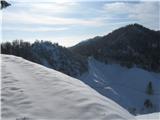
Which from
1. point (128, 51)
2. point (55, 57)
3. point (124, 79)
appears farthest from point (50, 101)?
point (128, 51)

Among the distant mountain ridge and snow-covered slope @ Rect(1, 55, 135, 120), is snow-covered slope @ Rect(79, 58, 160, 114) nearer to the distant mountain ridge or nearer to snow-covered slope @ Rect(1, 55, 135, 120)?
the distant mountain ridge

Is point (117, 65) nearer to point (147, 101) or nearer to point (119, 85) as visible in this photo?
point (119, 85)

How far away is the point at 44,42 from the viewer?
146m

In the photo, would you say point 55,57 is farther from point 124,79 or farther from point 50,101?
point 50,101

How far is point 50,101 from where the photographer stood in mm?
5594

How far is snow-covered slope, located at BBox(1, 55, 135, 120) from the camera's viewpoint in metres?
5.00

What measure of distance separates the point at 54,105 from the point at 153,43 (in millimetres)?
183440

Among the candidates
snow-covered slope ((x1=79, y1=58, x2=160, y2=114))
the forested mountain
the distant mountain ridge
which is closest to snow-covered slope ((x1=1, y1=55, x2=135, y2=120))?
the forested mountain

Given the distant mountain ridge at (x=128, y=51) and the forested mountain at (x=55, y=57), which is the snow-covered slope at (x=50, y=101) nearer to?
the forested mountain at (x=55, y=57)

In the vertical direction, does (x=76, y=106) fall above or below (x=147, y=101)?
above

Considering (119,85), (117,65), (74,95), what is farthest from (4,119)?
(117,65)

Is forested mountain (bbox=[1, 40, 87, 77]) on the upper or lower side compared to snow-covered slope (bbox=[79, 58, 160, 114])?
upper

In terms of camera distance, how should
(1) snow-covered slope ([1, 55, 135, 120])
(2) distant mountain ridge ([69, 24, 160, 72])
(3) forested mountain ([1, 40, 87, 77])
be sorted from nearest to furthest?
(1) snow-covered slope ([1, 55, 135, 120]), (3) forested mountain ([1, 40, 87, 77]), (2) distant mountain ridge ([69, 24, 160, 72])

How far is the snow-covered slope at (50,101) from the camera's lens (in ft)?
16.4
